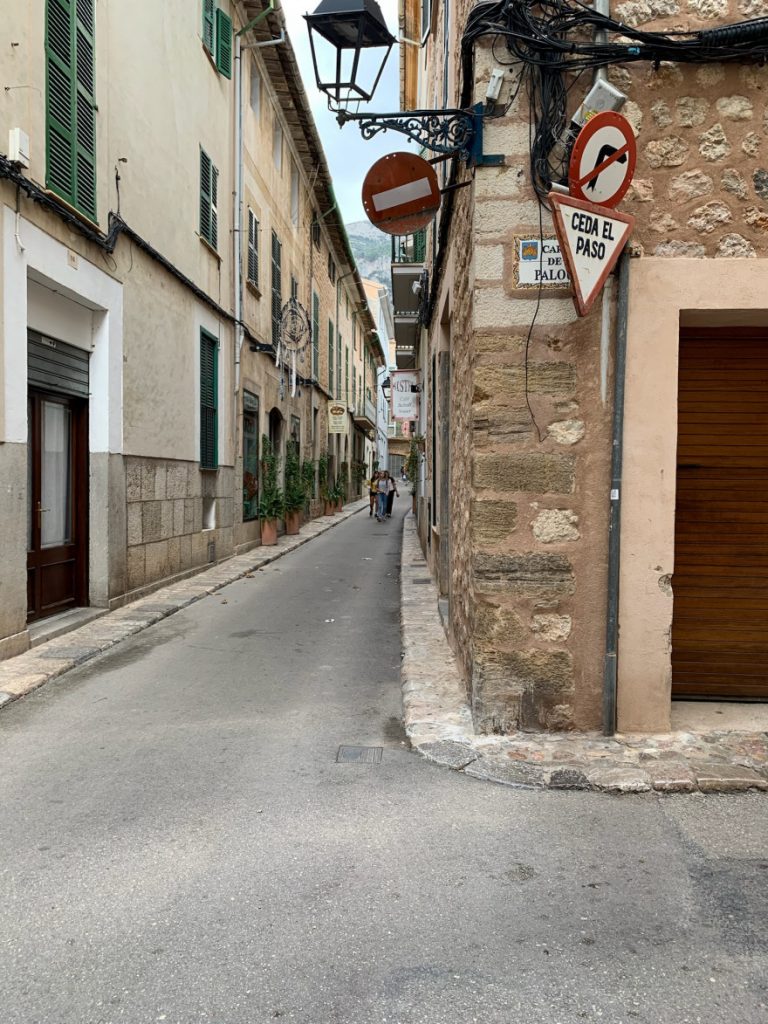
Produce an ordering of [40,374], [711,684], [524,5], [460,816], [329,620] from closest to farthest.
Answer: [460,816] → [524,5] → [711,684] → [40,374] → [329,620]

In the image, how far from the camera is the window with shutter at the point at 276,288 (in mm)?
16281

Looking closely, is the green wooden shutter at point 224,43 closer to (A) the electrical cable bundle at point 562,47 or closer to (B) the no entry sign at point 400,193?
(B) the no entry sign at point 400,193

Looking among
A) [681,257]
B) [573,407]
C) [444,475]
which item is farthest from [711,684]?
[444,475]

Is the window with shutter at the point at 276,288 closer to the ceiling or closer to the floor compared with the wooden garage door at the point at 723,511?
closer to the ceiling

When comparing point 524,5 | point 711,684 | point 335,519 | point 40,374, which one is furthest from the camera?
point 335,519

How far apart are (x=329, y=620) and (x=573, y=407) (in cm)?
441

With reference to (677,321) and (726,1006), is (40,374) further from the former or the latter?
(726,1006)

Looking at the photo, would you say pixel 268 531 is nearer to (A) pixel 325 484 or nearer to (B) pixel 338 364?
(A) pixel 325 484

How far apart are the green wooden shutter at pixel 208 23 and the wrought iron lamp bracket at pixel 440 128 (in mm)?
8227

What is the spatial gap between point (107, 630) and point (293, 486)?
1041cm

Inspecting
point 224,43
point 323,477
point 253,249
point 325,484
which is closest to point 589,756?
point 224,43

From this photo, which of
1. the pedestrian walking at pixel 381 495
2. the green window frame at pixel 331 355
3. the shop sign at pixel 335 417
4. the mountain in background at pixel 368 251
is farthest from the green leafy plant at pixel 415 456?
the mountain in background at pixel 368 251

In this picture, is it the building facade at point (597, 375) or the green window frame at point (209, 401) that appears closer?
the building facade at point (597, 375)

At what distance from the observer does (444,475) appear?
8000mm
